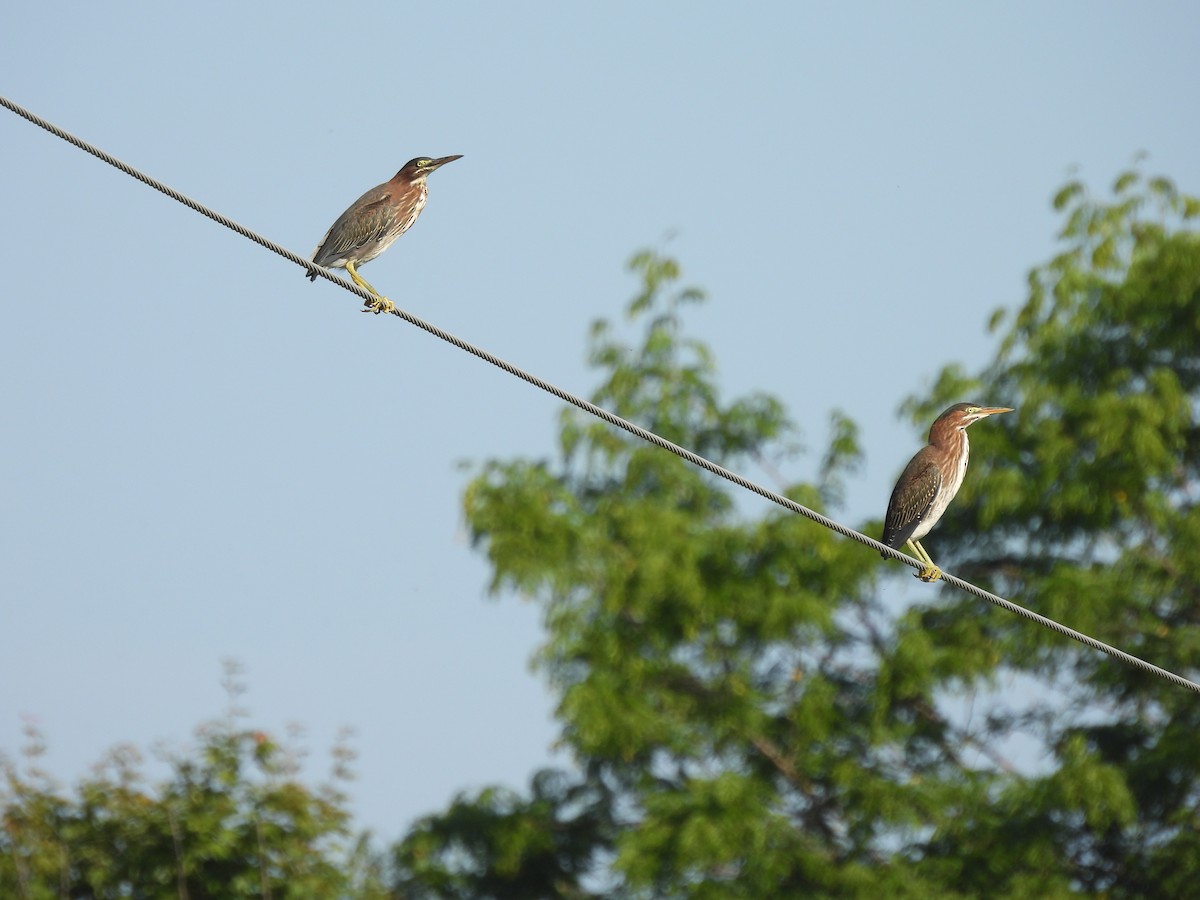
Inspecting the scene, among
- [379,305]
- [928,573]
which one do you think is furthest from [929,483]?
[379,305]

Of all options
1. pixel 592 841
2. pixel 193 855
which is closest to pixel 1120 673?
pixel 592 841

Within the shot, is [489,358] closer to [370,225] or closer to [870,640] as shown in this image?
[370,225]

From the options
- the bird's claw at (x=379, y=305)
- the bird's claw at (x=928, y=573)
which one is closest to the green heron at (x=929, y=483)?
the bird's claw at (x=928, y=573)

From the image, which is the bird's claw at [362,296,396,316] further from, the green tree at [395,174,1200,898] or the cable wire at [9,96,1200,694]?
the green tree at [395,174,1200,898]

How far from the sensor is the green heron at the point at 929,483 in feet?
37.2

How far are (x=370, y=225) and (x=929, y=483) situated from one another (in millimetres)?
3995

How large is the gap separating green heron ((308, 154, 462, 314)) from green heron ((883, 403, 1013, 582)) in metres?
3.72

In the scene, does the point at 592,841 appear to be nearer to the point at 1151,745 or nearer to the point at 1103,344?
the point at 1151,745

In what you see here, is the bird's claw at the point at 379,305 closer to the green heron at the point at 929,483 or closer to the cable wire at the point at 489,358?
the cable wire at the point at 489,358

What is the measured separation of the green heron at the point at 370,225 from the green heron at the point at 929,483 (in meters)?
3.72

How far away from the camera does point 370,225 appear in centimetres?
1138

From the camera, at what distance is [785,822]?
17.3 m

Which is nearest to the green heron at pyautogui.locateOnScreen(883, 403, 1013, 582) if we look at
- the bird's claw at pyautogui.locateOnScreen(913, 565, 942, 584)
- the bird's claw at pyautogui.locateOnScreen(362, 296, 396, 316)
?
the bird's claw at pyautogui.locateOnScreen(913, 565, 942, 584)

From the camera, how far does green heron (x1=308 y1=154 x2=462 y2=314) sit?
37.2 ft
